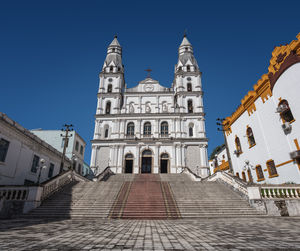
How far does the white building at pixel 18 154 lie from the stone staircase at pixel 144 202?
11.9ft

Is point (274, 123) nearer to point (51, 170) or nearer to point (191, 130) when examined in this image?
point (191, 130)

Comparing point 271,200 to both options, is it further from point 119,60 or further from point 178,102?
point 119,60

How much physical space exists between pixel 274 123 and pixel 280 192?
6.04 m

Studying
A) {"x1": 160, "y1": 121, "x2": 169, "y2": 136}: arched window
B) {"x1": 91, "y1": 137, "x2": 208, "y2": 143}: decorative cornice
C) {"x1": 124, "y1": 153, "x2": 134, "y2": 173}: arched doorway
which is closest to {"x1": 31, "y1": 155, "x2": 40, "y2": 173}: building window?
{"x1": 91, "y1": 137, "x2": 208, "y2": 143}: decorative cornice

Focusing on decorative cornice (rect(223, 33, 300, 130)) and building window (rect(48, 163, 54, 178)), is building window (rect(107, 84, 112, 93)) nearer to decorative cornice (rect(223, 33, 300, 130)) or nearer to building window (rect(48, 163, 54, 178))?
building window (rect(48, 163, 54, 178))

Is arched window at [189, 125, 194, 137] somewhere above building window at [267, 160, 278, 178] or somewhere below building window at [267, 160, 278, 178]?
above

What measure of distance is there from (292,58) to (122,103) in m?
25.6

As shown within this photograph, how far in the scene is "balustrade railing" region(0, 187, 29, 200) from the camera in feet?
34.6

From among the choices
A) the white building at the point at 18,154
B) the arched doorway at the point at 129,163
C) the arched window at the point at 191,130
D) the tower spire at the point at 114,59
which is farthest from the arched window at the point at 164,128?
the white building at the point at 18,154

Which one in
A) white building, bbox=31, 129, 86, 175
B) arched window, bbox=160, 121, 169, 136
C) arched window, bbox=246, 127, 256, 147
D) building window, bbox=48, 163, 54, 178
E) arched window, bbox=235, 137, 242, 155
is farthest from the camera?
white building, bbox=31, 129, 86, 175

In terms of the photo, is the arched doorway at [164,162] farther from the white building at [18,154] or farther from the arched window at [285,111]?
the arched window at [285,111]

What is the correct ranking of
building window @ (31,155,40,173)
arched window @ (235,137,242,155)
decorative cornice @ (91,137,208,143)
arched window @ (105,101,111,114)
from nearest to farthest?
building window @ (31,155,40,173) → arched window @ (235,137,242,155) → decorative cornice @ (91,137,208,143) → arched window @ (105,101,111,114)

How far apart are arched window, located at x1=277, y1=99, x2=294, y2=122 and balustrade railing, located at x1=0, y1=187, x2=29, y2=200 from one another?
18.4 meters

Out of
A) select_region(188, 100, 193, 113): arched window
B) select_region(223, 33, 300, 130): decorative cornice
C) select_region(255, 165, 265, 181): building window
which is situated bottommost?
select_region(255, 165, 265, 181): building window
